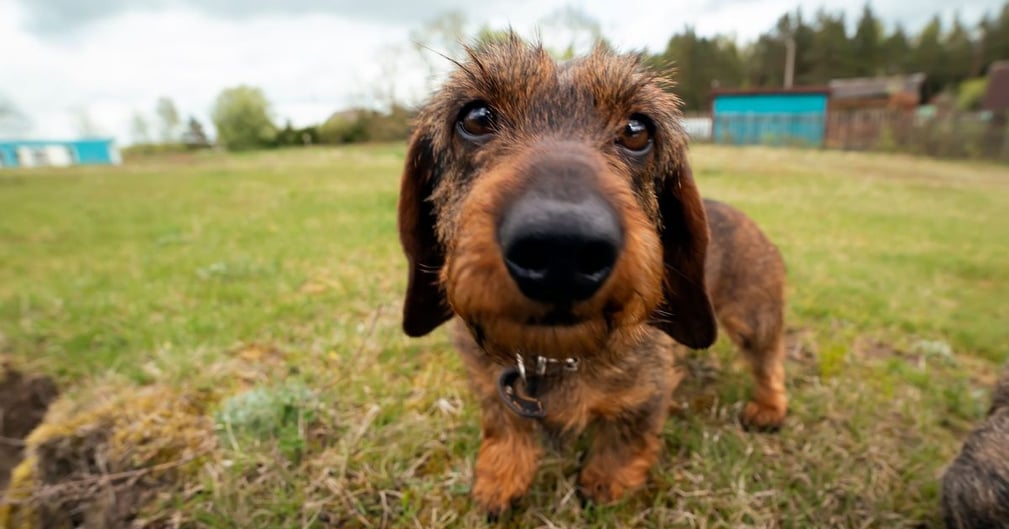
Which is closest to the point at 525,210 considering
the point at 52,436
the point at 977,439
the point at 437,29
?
the point at 977,439

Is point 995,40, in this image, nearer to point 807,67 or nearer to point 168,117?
point 807,67

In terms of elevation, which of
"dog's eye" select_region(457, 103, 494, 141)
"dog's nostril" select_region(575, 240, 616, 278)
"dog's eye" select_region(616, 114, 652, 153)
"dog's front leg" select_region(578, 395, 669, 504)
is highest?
"dog's eye" select_region(457, 103, 494, 141)

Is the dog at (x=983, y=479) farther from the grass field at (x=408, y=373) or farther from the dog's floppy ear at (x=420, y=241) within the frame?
the dog's floppy ear at (x=420, y=241)

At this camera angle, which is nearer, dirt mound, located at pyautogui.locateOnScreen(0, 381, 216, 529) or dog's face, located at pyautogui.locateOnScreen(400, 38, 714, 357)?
dog's face, located at pyautogui.locateOnScreen(400, 38, 714, 357)

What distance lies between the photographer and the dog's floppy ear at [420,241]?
2465 mm

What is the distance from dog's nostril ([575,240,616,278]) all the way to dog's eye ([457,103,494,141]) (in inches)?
37.1

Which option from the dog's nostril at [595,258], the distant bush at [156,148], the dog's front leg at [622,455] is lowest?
the dog's front leg at [622,455]

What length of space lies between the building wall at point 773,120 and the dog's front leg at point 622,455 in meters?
32.4

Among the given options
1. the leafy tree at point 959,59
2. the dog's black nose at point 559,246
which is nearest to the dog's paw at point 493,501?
the dog's black nose at point 559,246

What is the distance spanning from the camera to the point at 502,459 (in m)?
2.49

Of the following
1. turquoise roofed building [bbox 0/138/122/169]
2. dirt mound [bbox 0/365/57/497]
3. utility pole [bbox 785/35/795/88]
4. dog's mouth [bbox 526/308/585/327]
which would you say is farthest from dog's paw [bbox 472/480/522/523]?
utility pole [bbox 785/35/795/88]

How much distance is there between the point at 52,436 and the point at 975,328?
23.3 ft

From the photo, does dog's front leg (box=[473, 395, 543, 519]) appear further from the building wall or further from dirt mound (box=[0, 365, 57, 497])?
the building wall

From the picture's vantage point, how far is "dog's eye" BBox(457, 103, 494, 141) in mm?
2113
